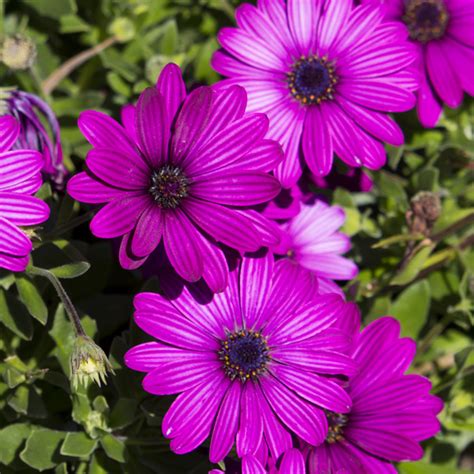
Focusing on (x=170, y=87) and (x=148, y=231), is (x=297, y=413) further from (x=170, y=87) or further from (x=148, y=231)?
(x=170, y=87)

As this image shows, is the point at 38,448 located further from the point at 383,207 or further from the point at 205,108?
the point at 383,207

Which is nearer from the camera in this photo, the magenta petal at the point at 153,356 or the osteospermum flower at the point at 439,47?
the magenta petal at the point at 153,356

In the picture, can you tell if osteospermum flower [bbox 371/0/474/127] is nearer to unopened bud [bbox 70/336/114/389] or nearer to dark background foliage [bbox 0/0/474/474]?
dark background foliage [bbox 0/0/474/474]

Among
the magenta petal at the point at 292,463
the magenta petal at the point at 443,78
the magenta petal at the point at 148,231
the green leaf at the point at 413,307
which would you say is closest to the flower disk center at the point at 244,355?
the magenta petal at the point at 292,463

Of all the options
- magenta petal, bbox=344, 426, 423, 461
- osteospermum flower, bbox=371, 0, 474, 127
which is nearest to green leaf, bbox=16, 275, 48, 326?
magenta petal, bbox=344, 426, 423, 461

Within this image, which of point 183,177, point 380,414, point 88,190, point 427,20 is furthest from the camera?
point 427,20

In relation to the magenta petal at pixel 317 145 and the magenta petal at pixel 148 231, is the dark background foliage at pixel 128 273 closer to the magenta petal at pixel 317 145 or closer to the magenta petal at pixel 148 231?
the magenta petal at pixel 148 231

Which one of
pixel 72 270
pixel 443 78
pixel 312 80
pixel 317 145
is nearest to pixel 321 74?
pixel 312 80
